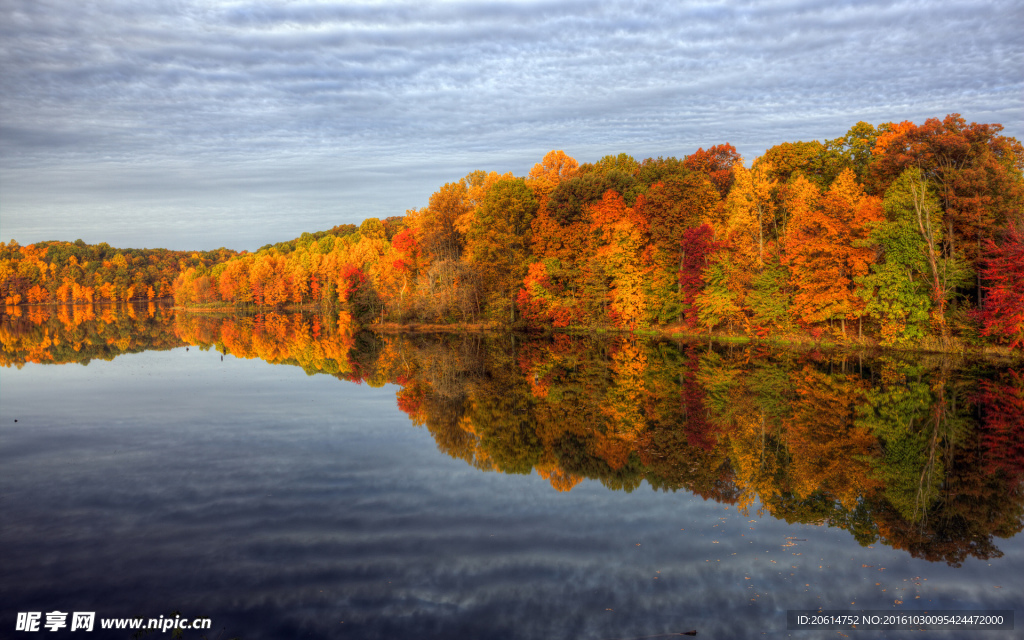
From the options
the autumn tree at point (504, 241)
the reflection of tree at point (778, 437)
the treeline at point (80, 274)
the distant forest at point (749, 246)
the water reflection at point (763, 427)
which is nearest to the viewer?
the reflection of tree at point (778, 437)

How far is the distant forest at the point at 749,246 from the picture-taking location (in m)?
34.7

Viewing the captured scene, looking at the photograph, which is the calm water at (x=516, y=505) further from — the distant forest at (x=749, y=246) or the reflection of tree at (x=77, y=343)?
the reflection of tree at (x=77, y=343)

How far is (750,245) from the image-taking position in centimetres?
4394

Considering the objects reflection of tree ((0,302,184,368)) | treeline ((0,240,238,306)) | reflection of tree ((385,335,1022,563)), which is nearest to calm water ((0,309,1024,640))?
reflection of tree ((385,335,1022,563))

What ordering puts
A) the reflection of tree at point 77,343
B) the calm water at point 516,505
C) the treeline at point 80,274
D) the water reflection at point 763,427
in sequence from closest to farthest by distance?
1. the calm water at point 516,505
2. the water reflection at point 763,427
3. the reflection of tree at point 77,343
4. the treeline at point 80,274

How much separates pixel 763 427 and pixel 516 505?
9.52 metres

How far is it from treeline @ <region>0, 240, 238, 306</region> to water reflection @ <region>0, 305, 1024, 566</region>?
131529 mm

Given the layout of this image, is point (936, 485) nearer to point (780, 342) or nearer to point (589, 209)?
point (780, 342)

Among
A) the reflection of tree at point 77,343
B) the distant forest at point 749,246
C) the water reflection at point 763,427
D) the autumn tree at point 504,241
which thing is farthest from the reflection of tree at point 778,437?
the reflection of tree at point 77,343

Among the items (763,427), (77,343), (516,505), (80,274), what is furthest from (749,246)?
(80,274)

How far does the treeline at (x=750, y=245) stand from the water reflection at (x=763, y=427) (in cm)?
513

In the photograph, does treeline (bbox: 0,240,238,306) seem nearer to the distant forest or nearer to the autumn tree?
the distant forest

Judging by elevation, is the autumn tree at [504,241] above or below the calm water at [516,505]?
above

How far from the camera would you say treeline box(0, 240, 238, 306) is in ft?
458
